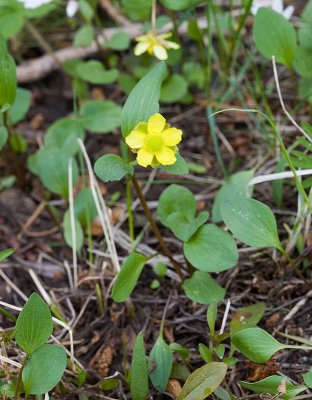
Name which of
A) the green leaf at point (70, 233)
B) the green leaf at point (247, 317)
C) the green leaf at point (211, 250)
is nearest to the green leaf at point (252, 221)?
the green leaf at point (211, 250)

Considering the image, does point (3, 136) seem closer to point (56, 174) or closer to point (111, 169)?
point (56, 174)

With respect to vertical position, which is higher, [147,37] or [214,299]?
[147,37]

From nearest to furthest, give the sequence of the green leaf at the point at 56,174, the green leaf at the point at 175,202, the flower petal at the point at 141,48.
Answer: the green leaf at the point at 175,202
the flower petal at the point at 141,48
the green leaf at the point at 56,174

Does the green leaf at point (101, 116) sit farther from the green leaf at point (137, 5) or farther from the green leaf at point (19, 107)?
the green leaf at point (137, 5)

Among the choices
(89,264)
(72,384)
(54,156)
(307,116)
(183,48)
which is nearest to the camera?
(72,384)

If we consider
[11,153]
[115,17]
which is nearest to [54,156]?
[11,153]

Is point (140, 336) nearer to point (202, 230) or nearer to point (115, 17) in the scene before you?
point (202, 230)
